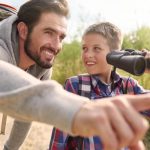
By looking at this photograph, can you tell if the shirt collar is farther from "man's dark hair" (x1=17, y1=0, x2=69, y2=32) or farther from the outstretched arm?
the outstretched arm

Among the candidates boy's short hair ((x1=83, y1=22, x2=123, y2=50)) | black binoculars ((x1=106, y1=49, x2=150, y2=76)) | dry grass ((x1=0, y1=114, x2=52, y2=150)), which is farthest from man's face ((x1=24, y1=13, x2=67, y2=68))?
dry grass ((x1=0, y1=114, x2=52, y2=150))

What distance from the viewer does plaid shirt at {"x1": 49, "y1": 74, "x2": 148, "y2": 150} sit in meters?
2.15

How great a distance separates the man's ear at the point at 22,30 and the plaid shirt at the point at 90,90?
0.61 meters

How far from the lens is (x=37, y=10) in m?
2.77

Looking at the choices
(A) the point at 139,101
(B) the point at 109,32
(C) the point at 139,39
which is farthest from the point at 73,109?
(C) the point at 139,39

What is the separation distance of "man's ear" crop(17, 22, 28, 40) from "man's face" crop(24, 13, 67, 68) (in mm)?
27

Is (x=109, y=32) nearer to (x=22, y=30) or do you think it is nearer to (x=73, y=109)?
(x=22, y=30)

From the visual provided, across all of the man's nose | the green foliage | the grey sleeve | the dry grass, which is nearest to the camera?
the grey sleeve

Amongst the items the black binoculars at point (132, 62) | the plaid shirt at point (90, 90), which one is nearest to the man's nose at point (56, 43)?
the plaid shirt at point (90, 90)

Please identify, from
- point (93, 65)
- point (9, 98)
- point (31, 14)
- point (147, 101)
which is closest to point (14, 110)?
point (9, 98)

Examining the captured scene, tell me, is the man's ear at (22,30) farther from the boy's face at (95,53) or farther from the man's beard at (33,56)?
the boy's face at (95,53)

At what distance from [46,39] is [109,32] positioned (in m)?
0.42

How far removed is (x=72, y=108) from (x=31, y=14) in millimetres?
2078

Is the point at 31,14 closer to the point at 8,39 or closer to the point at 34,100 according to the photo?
the point at 8,39
